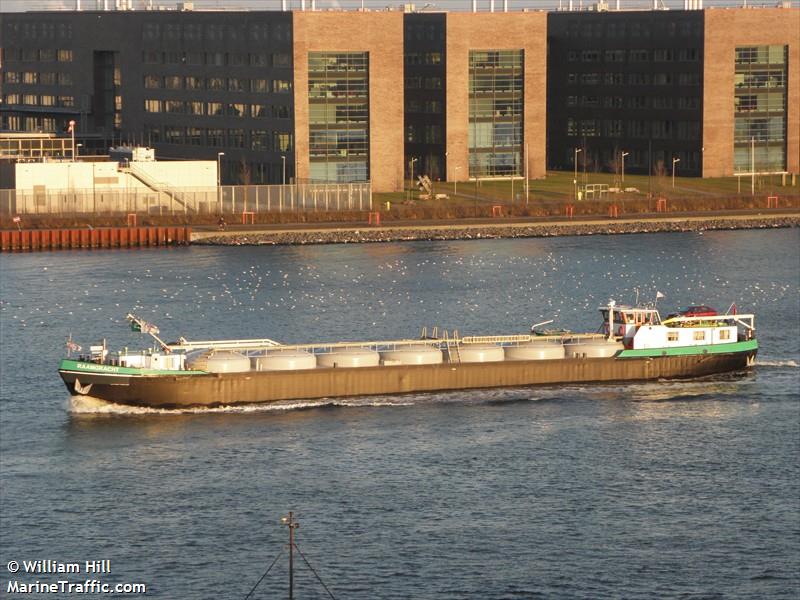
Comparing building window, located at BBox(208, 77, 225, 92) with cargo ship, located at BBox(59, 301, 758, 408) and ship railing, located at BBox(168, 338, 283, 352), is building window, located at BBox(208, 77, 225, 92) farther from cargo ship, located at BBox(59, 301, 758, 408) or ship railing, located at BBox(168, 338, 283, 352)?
ship railing, located at BBox(168, 338, 283, 352)

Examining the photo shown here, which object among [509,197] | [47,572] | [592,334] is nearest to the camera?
[47,572]

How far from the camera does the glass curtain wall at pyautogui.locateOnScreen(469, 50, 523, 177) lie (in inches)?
7751

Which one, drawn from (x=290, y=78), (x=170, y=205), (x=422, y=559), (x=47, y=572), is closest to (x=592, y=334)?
(x=422, y=559)

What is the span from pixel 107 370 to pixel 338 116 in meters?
91.5

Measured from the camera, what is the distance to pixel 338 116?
18375 cm

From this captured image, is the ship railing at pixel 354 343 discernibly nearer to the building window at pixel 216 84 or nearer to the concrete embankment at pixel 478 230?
the concrete embankment at pixel 478 230

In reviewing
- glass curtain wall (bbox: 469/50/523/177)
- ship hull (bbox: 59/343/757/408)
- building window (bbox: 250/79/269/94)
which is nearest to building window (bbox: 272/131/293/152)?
building window (bbox: 250/79/269/94)

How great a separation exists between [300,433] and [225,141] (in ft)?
343

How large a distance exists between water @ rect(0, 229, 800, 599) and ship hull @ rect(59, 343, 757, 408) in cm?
110

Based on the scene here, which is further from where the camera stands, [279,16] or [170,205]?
[279,16]

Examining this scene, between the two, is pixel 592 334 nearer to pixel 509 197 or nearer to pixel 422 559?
pixel 422 559

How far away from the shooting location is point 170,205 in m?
168

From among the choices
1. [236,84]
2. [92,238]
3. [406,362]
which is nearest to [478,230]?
[92,238]

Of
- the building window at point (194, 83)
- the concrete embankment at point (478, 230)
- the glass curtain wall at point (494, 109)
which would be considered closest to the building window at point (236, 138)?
the building window at point (194, 83)
